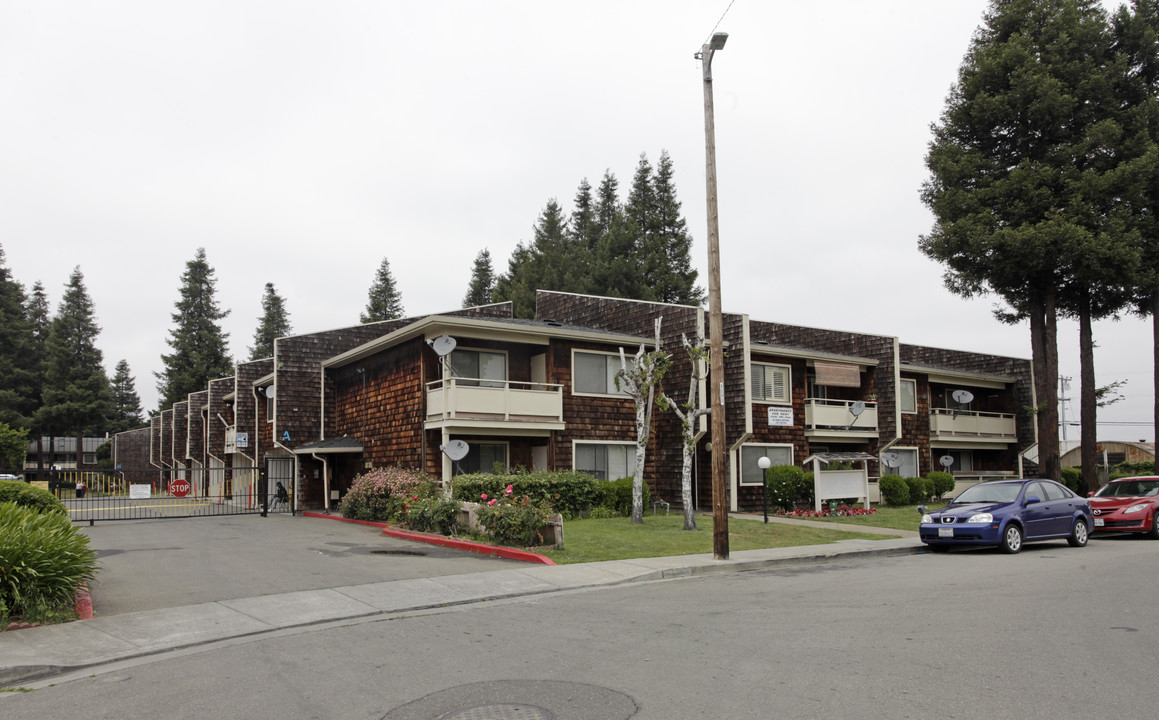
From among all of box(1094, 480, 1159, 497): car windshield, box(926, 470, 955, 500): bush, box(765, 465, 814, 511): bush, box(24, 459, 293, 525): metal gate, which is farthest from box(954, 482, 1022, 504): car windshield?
box(24, 459, 293, 525): metal gate

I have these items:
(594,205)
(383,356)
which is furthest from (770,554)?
(594,205)

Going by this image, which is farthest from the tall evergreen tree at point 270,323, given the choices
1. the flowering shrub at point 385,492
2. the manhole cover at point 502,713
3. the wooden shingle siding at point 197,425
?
the manhole cover at point 502,713

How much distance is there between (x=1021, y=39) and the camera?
1113 inches

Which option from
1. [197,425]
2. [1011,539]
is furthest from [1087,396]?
[197,425]

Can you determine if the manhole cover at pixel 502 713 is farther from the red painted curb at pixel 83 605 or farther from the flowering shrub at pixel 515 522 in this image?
the flowering shrub at pixel 515 522

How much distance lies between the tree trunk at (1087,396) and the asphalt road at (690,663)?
21.9 m

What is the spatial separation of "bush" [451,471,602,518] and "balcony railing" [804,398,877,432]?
9.82m

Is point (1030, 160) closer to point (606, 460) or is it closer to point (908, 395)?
point (908, 395)

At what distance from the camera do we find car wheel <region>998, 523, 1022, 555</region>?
15.5 metres

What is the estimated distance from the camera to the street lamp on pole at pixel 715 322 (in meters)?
14.4

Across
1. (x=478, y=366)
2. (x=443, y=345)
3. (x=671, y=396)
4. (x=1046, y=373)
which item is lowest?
(x=671, y=396)

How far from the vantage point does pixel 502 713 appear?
555 cm

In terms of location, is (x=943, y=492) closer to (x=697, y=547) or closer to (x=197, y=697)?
(x=697, y=547)

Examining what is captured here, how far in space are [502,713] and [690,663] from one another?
6.44 feet
